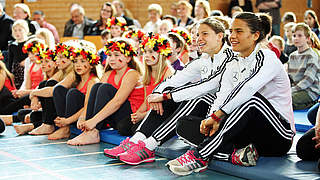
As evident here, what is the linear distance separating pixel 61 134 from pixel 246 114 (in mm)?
2614

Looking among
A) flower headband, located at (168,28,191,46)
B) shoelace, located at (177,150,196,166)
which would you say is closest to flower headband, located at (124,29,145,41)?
flower headband, located at (168,28,191,46)

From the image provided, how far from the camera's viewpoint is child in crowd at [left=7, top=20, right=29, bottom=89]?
7.88 meters

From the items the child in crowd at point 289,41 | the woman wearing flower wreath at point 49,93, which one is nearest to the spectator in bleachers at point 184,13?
Result: the child in crowd at point 289,41

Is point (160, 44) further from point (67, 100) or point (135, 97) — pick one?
point (67, 100)

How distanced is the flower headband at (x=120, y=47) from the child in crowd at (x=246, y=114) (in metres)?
1.48

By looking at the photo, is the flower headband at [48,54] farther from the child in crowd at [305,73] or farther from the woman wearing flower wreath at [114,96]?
the child in crowd at [305,73]

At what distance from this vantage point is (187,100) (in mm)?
4188

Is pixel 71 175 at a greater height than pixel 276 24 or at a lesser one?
lesser

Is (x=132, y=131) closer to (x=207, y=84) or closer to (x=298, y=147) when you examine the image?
(x=207, y=84)

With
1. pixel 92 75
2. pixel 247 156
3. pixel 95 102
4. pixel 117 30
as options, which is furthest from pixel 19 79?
pixel 247 156

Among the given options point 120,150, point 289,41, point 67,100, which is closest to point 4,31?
point 67,100

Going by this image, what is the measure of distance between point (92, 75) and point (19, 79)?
2568 millimetres

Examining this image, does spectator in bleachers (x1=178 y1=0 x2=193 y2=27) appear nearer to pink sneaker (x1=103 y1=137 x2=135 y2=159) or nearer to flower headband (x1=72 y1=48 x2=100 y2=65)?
flower headband (x1=72 y1=48 x2=100 y2=65)

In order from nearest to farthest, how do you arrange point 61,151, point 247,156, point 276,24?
point 247,156, point 61,151, point 276,24
